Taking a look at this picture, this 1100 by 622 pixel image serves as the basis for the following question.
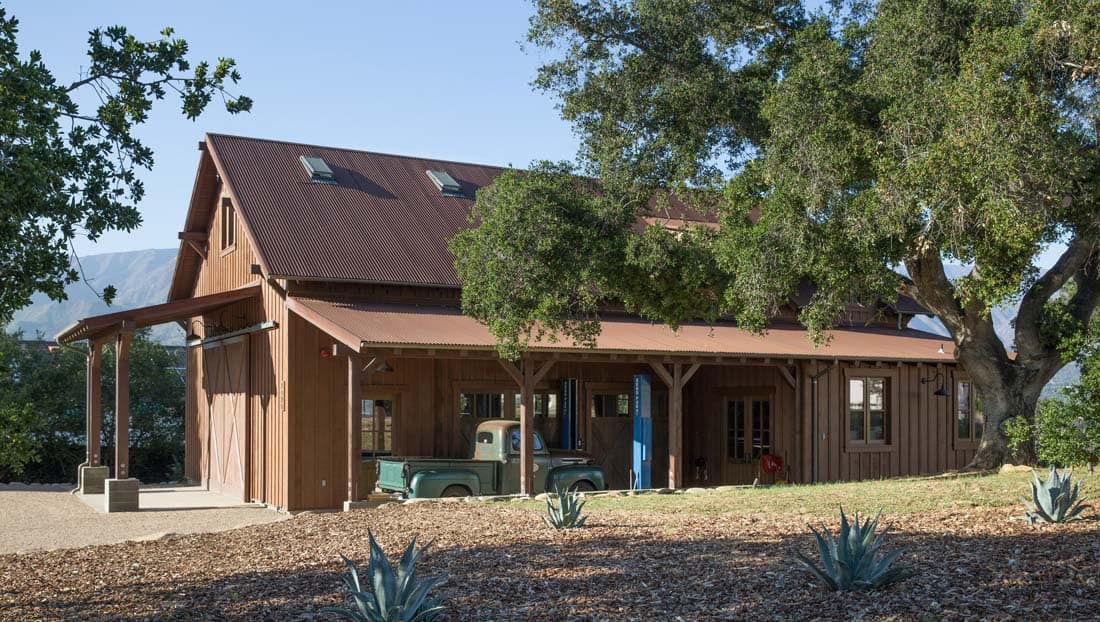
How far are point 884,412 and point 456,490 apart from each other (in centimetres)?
995

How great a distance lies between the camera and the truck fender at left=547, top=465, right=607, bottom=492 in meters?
17.5

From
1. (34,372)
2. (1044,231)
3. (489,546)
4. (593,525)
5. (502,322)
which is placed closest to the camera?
(489,546)

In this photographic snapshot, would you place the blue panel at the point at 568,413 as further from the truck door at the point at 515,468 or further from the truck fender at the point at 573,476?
the truck door at the point at 515,468

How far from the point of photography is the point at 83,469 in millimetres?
20500

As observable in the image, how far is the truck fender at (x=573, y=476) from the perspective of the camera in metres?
17.5

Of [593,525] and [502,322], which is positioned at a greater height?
[502,322]

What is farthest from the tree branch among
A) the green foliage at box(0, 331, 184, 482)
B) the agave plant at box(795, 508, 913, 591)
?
the green foliage at box(0, 331, 184, 482)

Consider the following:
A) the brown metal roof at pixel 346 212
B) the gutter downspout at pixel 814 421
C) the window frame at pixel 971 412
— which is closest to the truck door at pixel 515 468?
the brown metal roof at pixel 346 212

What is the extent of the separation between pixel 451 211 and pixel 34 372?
12.1 metres

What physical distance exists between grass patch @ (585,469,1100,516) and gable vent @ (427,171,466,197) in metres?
10.1

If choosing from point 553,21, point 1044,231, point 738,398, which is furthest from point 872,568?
point 738,398

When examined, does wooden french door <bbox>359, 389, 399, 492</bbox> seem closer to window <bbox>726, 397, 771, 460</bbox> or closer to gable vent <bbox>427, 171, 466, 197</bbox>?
gable vent <bbox>427, 171, 466, 197</bbox>

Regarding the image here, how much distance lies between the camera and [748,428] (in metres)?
21.8

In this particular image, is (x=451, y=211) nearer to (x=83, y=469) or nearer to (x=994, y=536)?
(x=83, y=469)
